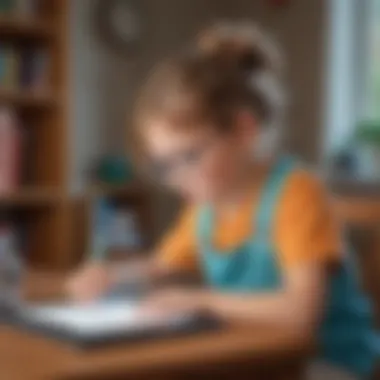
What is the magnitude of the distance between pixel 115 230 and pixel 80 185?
212 millimetres

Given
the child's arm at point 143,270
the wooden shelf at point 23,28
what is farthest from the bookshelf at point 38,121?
the child's arm at point 143,270

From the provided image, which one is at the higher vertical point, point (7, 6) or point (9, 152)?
point (7, 6)

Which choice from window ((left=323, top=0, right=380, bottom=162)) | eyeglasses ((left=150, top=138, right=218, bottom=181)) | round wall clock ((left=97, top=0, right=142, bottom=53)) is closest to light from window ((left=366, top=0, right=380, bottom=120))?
window ((left=323, top=0, right=380, bottom=162))

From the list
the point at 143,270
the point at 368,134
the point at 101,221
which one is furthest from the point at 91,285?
the point at 101,221

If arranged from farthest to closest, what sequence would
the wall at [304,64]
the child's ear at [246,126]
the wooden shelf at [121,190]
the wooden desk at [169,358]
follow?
the wooden shelf at [121,190] < the wall at [304,64] < the child's ear at [246,126] < the wooden desk at [169,358]

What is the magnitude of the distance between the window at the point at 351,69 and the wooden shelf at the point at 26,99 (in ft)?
3.23

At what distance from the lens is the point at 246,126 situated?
1846mm

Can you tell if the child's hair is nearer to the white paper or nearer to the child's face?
the child's face

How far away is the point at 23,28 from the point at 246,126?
1.91m

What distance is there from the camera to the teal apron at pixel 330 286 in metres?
1.77

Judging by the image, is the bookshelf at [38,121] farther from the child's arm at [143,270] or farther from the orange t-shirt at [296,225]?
the orange t-shirt at [296,225]

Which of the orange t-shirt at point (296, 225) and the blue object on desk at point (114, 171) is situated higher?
the orange t-shirt at point (296, 225)

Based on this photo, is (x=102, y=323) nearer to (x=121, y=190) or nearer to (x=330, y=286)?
(x=330, y=286)

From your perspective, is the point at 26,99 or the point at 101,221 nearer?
the point at 26,99
